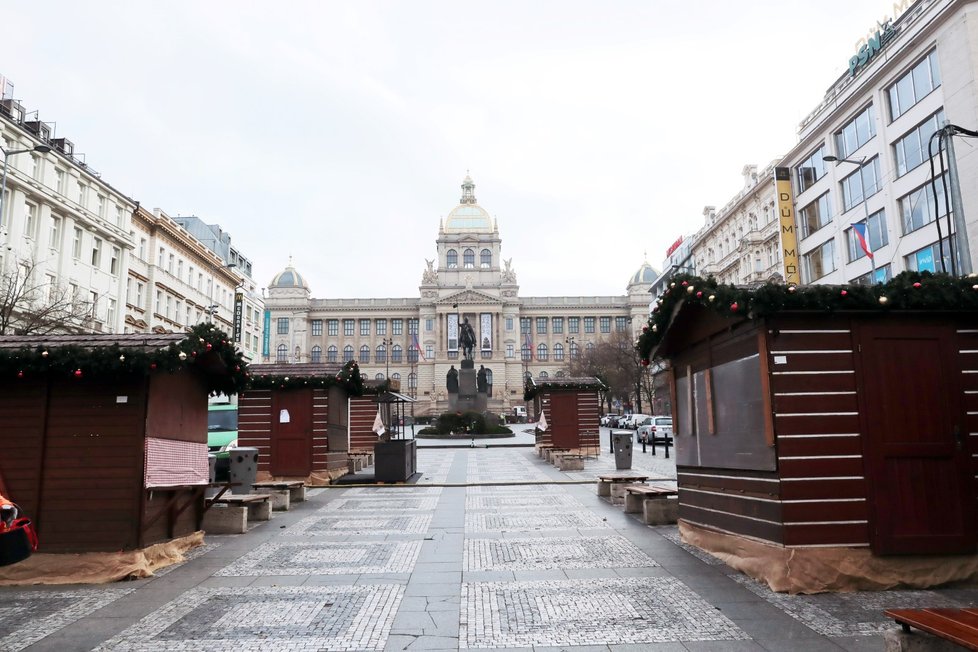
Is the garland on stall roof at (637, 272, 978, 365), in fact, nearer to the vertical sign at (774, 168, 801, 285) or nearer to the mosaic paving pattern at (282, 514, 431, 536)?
the mosaic paving pattern at (282, 514, 431, 536)

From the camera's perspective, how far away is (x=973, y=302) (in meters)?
7.56

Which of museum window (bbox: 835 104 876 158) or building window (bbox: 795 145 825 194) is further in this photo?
building window (bbox: 795 145 825 194)

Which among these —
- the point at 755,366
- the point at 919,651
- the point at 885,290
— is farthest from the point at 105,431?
the point at 885,290

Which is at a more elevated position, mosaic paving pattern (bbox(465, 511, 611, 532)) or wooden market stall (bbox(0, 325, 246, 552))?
wooden market stall (bbox(0, 325, 246, 552))

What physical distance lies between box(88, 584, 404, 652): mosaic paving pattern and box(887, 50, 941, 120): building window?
38.0 m

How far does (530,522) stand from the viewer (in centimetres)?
1216

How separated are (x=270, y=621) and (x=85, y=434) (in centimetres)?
376

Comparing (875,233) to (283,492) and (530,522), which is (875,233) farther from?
(283,492)

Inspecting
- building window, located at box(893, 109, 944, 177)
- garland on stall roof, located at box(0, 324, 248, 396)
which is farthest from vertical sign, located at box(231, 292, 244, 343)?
garland on stall roof, located at box(0, 324, 248, 396)

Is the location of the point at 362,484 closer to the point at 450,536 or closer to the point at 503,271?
the point at 450,536

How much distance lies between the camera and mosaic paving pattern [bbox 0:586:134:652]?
606 centimetres

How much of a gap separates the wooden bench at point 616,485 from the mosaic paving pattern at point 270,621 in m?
7.88

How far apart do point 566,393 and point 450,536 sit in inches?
748

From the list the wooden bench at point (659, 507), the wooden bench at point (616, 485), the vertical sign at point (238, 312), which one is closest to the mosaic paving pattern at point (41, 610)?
the wooden bench at point (659, 507)
